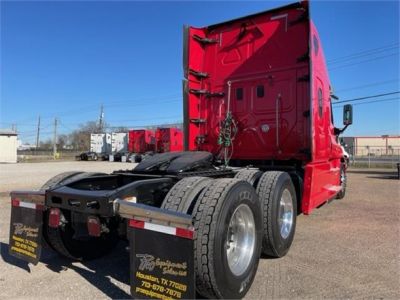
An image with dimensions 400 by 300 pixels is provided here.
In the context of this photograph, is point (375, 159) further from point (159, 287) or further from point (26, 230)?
point (159, 287)

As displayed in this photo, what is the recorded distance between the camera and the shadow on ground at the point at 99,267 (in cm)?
402

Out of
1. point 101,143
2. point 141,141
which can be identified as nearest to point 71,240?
point 141,141

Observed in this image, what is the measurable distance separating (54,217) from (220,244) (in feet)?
5.86

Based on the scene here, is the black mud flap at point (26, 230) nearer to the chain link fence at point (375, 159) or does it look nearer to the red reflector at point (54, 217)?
the red reflector at point (54, 217)

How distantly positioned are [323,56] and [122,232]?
5.54 metres

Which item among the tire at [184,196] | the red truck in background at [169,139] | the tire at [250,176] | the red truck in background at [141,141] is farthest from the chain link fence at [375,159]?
the red truck in background at [141,141]

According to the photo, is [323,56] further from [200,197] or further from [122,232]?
[122,232]

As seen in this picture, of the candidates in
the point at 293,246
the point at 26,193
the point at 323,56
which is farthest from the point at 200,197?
the point at 323,56

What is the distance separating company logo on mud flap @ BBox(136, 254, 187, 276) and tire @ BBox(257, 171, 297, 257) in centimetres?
200

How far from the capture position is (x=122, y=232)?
11.9 feet

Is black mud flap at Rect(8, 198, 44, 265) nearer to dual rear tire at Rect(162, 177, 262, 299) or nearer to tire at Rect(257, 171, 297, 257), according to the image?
dual rear tire at Rect(162, 177, 262, 299)

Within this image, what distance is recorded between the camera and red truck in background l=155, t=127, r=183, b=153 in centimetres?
3431

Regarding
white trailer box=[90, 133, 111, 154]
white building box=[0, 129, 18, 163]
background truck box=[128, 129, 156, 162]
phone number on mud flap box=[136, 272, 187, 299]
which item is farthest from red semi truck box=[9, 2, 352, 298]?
white building box=[0, 129, 18, 163]

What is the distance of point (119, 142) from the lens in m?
46.3
